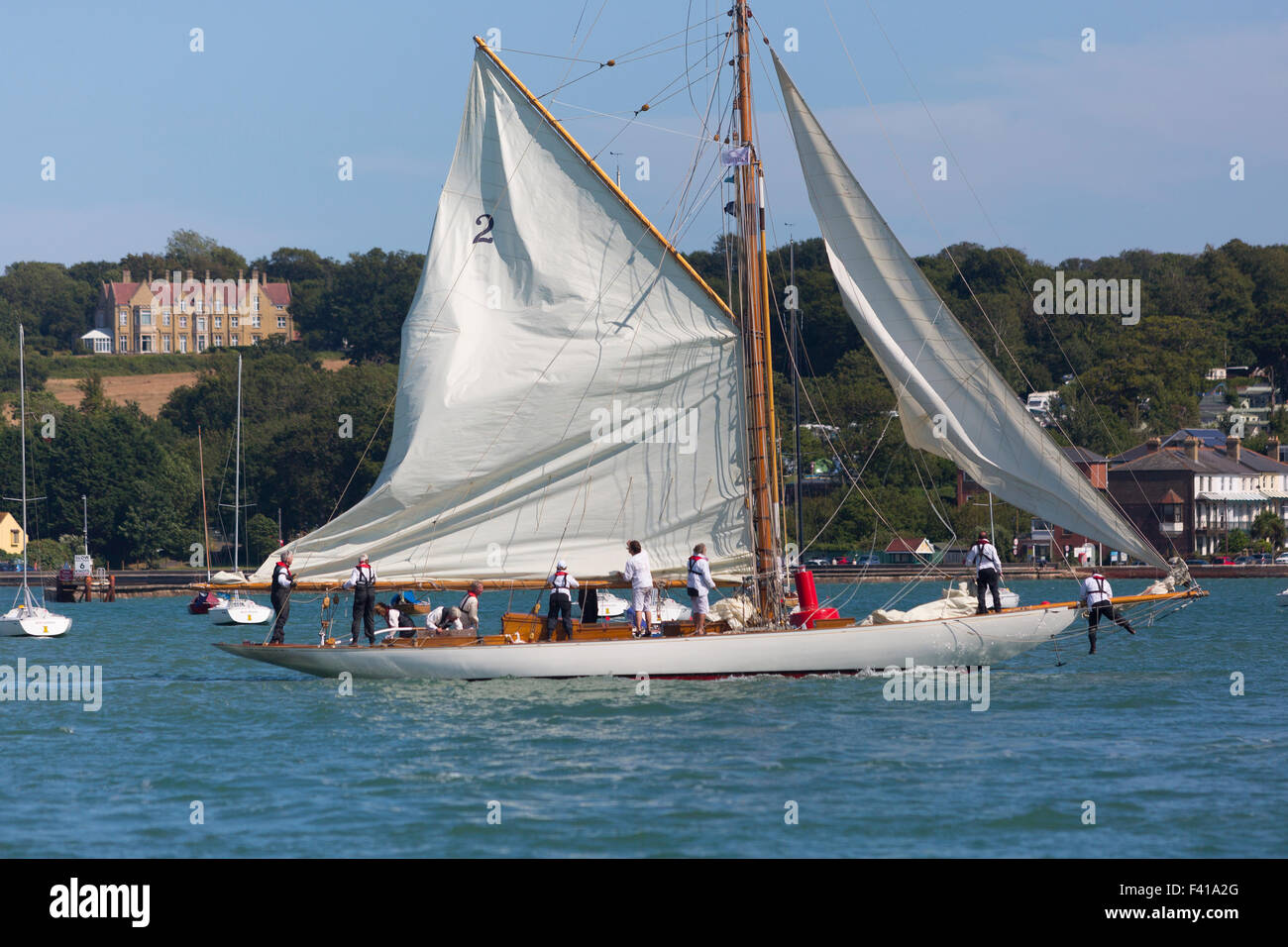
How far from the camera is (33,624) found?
6612 cm

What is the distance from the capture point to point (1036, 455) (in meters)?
30.2

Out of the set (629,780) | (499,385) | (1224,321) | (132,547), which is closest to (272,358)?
(132,547)

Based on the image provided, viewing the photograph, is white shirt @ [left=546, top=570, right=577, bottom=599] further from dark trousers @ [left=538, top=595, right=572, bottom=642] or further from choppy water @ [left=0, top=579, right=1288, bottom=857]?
choppy water @ [left=0, top=579, right=1288, bottom=857]

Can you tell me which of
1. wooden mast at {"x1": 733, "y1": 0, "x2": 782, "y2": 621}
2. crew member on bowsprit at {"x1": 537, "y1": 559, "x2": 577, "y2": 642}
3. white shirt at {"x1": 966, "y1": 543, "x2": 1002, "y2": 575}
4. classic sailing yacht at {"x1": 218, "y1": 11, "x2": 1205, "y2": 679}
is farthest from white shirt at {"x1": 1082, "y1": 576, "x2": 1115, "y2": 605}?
crew member on bowsprit at {"x1": 537, "y1": 559, "x2": 577, "y2": 642}

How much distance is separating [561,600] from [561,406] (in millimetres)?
4082

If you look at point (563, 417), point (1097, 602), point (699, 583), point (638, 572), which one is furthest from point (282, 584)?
point (1097, 602)

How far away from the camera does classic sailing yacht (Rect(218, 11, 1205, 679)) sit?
3262 centimetres

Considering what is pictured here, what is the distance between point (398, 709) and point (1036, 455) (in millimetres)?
12389

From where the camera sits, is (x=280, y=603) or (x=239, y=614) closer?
(x=280, y=603)

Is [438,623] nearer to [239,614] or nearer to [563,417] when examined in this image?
[563,417]

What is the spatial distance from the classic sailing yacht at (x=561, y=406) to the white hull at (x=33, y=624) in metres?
36.6

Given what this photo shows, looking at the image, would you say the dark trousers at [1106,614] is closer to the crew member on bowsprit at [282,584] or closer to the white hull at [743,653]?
the white hull at [743,653]
